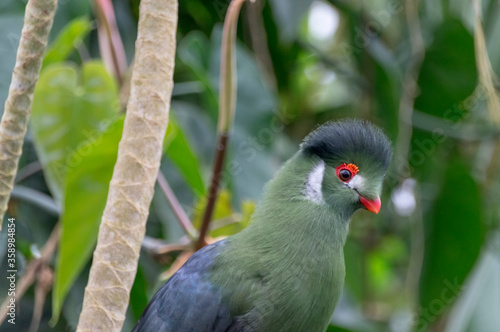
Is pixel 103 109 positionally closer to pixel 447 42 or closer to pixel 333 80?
pixel 447 42

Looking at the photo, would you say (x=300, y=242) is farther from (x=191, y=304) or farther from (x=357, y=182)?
(x=191, y=304)

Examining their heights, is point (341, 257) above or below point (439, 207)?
below

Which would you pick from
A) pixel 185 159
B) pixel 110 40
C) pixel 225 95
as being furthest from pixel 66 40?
pixel 225 95

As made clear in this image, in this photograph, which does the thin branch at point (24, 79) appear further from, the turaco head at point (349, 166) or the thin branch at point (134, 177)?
the turaco head at point (349, 166)

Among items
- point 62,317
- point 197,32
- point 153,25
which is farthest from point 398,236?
point 153,25

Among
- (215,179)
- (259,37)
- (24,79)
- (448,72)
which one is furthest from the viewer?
(448,72)

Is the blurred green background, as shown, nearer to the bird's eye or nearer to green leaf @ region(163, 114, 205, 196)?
green leaf @ region(163, 114, 205, 196)

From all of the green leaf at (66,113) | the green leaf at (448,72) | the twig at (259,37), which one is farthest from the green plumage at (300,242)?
the green leaf at (448,72)

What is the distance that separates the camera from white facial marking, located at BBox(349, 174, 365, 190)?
1895 millimetres

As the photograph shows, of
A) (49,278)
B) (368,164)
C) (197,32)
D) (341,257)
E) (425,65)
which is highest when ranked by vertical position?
(425,65)

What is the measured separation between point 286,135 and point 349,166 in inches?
71.0

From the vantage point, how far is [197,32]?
322 centimetres

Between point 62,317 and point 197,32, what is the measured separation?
153 cm

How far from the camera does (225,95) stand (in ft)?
6.19
